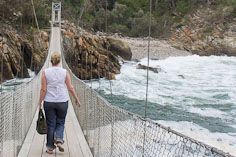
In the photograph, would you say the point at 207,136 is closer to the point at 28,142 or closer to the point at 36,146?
the point at 28,142

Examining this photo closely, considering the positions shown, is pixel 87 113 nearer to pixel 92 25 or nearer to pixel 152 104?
pixel 152 104

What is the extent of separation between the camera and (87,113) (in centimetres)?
476

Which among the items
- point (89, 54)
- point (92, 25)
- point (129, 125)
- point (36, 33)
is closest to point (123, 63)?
point (36, 33)

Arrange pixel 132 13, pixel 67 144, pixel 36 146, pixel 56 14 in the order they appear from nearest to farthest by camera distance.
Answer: pixel 36 146 < pixel 67 144 < pixel 56 14 < pixel 132 13

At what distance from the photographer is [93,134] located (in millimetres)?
4277

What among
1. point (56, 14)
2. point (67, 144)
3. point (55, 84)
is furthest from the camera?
point (56, 14)

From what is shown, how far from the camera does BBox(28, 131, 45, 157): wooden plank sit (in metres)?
4.00

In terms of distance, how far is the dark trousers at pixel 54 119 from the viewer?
3.68 meters

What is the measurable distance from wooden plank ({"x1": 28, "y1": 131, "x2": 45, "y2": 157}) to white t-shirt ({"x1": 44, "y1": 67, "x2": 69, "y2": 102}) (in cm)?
55

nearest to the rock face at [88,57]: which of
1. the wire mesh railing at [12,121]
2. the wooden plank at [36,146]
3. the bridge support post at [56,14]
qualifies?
the bridge support post at [56,14]

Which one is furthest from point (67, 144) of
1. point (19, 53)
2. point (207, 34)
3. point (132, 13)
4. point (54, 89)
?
point (132, 13)

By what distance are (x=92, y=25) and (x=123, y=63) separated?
816cm

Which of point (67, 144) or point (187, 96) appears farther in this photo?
point (187, 96)

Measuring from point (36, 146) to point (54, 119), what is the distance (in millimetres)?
574
